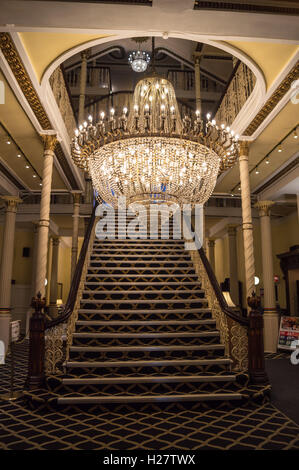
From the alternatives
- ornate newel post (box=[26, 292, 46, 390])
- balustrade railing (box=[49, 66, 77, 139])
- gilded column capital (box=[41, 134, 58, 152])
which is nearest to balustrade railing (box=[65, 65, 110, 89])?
balustrade railing (box=[49, 66, 77, 139])

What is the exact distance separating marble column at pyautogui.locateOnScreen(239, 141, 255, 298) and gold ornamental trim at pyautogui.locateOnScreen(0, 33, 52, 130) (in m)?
3.75

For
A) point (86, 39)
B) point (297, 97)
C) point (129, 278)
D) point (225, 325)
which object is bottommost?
point (225, 325)

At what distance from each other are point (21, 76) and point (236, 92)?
4037 mm

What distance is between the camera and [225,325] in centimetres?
532

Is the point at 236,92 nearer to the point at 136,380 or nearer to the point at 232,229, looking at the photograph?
the point at 136,380

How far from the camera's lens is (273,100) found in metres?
5.41

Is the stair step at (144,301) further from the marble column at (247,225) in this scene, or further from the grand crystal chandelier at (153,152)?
the grand crystal chandelier at (153,152)

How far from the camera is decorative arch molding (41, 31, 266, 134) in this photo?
13.9 feet

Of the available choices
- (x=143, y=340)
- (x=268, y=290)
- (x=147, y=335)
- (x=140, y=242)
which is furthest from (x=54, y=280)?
(x=147, y=335)

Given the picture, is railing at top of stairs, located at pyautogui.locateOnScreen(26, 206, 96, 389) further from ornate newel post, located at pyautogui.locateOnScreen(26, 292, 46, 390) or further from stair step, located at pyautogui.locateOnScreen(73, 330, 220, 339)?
stair step, located at pyautogui.locateOnScreen(73, 330, 220, 339)
